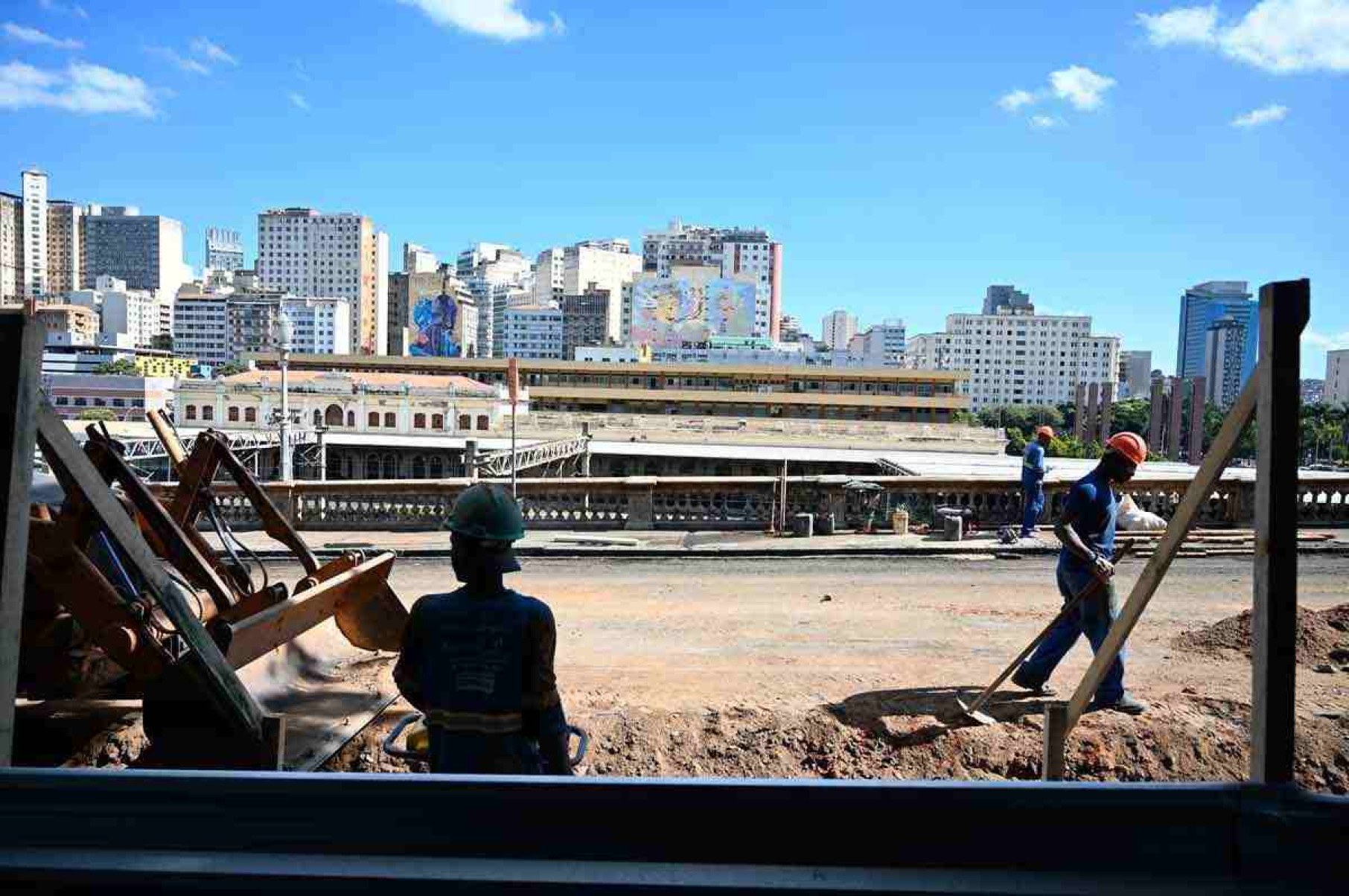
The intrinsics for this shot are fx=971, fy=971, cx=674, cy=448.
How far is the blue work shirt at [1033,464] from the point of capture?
45.6ft

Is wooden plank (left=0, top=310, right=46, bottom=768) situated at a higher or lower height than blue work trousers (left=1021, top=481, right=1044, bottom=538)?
higher

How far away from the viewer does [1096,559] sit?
6.07 meters

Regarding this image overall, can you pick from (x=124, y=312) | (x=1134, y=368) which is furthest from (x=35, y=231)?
(x=1134, y=368)

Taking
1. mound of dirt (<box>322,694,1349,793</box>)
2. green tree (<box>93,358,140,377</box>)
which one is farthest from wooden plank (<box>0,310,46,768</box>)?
green tree (<box>93,358,140,377</box>)

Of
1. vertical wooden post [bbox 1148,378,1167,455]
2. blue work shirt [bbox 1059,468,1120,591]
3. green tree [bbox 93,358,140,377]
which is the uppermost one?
green tree [bbox 93,358,140,377]

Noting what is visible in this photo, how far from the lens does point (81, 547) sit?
205 inches

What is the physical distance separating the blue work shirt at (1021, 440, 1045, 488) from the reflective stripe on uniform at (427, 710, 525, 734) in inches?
474

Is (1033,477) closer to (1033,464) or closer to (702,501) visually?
(1033,464)

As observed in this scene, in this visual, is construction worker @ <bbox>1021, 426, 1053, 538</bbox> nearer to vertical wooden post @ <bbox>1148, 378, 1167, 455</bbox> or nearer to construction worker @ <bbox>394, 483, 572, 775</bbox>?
vertical wooden post @ <bbox>1148, 378, 1167, 455</bbox>

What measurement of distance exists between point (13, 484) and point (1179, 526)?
11.7 ft

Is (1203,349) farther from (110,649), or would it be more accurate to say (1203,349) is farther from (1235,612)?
(110,649)

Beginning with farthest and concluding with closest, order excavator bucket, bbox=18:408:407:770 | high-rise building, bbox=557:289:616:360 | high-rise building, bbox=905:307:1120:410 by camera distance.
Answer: high-rise building, bbox=557:289:616:360
high-rise building, bbox=905:307:1120:410
excavator bucket, bbox=18:408:407:770

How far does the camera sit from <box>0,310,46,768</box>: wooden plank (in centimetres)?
222

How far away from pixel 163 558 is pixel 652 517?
10041 millimetres
